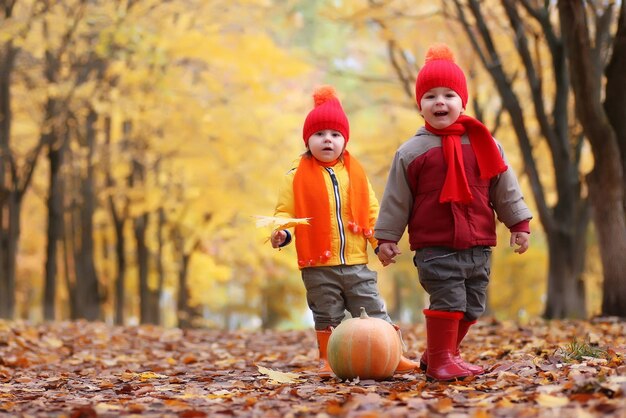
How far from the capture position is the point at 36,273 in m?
26.4

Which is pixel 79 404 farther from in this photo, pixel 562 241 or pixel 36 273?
pixel 36 273

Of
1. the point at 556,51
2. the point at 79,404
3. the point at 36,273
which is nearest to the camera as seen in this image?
the point at 79,404

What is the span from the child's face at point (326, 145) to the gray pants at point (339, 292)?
76 cm

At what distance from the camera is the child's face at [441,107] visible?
5.09m

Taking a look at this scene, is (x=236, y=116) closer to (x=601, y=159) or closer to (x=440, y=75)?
(x=601, y=159)

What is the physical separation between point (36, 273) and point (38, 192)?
7030mm

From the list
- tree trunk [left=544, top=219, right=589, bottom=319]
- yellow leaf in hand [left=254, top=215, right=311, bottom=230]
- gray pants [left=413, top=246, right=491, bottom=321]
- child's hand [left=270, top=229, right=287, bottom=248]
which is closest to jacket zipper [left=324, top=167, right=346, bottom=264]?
yellow leaf in hand [left=254, top=215, right=311, bottom=230]

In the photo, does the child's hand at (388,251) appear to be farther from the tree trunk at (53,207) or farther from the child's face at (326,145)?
the tree trunk at (53,207)

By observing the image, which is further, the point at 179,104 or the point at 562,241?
the point at 179,104

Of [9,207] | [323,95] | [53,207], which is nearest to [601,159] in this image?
[323,95]

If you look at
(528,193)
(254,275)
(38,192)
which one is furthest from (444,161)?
(254,275)

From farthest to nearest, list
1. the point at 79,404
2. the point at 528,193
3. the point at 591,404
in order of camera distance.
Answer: the point at 528,193
the point at 79,404
the point at 591,404

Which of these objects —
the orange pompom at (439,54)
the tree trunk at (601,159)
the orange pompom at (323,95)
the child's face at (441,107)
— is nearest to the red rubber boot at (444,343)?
the child's face at (441,107)

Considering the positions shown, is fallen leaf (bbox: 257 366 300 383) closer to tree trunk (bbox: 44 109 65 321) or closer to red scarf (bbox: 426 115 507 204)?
red scarf (bbox: 426 115 507 204)
